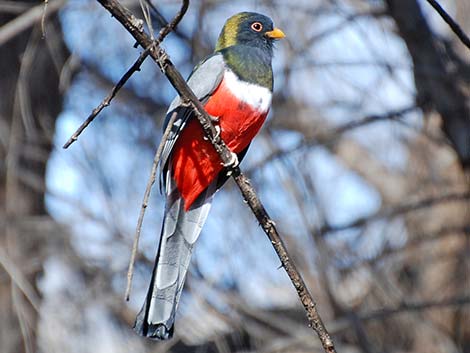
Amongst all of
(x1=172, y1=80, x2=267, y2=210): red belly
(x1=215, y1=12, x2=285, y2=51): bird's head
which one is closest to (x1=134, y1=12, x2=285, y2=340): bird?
(x1=172, y1=80, x2=267, y2=210): red belly

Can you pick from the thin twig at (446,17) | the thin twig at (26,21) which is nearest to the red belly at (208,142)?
the thin twig at (446,17)

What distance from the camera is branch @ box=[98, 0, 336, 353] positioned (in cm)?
246

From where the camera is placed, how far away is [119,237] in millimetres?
5500

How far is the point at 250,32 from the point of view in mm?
4270

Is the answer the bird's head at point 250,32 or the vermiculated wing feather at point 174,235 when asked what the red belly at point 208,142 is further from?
the bird's head at point 250,32

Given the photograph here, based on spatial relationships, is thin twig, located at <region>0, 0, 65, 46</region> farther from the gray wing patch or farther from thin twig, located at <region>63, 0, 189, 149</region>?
thin twig, located at <region>63, 0, 189, 149</region>

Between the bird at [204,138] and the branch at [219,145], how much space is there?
0.40 m

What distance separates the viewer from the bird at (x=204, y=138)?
354cm

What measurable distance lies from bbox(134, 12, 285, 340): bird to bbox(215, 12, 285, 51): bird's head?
21 centimetres

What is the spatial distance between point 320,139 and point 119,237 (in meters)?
1.46

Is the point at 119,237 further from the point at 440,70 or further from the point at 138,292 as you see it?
the point at 440,70

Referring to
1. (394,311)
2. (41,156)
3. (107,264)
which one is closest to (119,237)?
(107,264)

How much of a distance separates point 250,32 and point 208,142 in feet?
2.72

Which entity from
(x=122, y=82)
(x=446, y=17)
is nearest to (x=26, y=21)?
(x=122, y=82)
